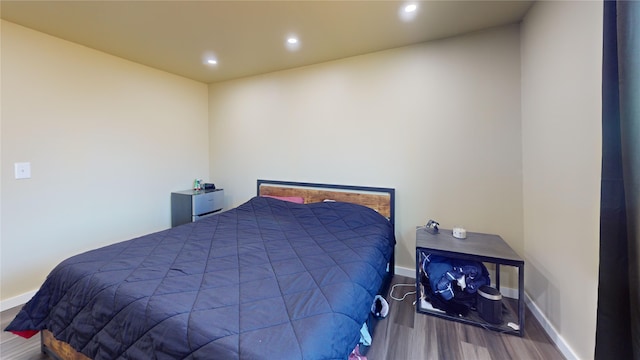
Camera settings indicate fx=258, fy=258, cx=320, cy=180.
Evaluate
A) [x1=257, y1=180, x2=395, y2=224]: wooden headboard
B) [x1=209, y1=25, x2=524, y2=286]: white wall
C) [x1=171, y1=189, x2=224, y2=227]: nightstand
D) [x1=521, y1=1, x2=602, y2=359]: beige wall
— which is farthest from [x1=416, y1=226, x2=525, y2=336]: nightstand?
[x1=171, y1=189, x2=224, y2=227]: nightstand

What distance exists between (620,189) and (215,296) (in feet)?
5.91

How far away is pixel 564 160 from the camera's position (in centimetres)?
163

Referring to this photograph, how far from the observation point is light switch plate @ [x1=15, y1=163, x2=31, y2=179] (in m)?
2.27

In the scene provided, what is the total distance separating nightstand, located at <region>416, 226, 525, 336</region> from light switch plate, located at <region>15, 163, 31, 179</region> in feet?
11.4

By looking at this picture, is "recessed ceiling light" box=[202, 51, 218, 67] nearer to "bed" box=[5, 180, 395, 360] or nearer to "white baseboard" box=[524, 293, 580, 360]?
"bed" box=[5, 180, 395, 360]

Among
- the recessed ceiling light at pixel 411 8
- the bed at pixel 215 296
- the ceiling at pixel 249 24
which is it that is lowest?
the bed at pixel 215 296

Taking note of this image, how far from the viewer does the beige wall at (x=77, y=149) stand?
2250mm

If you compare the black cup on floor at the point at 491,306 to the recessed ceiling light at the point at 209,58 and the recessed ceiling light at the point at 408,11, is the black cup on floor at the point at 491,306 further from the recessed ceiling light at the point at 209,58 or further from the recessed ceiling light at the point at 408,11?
the recessed ceiling light at the point at 209,58

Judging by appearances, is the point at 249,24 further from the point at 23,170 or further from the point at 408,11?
A: the point at 23,170

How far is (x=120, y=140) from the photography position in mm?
2982

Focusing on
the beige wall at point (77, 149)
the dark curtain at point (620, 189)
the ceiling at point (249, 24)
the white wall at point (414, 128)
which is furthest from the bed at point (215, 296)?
the ceiling at point (249, 24)

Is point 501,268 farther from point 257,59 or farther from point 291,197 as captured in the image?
point 257,59

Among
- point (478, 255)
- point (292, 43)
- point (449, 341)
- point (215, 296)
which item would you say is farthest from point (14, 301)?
point (478, 255)

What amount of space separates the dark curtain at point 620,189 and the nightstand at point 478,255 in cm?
74
